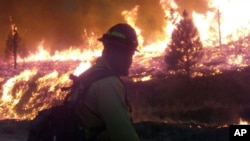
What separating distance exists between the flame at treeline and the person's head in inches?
1996

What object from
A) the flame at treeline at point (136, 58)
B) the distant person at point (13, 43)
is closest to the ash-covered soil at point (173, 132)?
the flame at treeline at point (136, 58)

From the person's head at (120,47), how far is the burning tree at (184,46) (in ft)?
144

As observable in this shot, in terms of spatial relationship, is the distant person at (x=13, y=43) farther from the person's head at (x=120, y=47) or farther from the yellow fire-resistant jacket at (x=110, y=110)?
the yellow fire-resistant jacket at (x=110, y=110)

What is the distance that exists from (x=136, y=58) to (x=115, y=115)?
273ft

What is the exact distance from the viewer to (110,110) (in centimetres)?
379

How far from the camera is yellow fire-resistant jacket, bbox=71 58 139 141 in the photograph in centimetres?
379

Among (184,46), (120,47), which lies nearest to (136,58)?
(184,46)

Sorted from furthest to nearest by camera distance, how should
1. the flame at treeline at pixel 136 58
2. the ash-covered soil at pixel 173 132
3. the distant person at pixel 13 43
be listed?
1. the distant person at pixel 13 43
2. the flame at treeline at pixel 136 58
3. the ash-covered soil at pixel 173 132

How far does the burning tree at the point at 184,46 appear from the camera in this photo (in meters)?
47.9

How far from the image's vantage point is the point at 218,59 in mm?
67188

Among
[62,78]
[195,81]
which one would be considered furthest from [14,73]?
[195,81]

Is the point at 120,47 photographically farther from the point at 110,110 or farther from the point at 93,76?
the point at 110,110

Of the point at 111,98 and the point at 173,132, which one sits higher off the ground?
the point at 111,98

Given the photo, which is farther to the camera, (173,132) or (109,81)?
(173,132)
